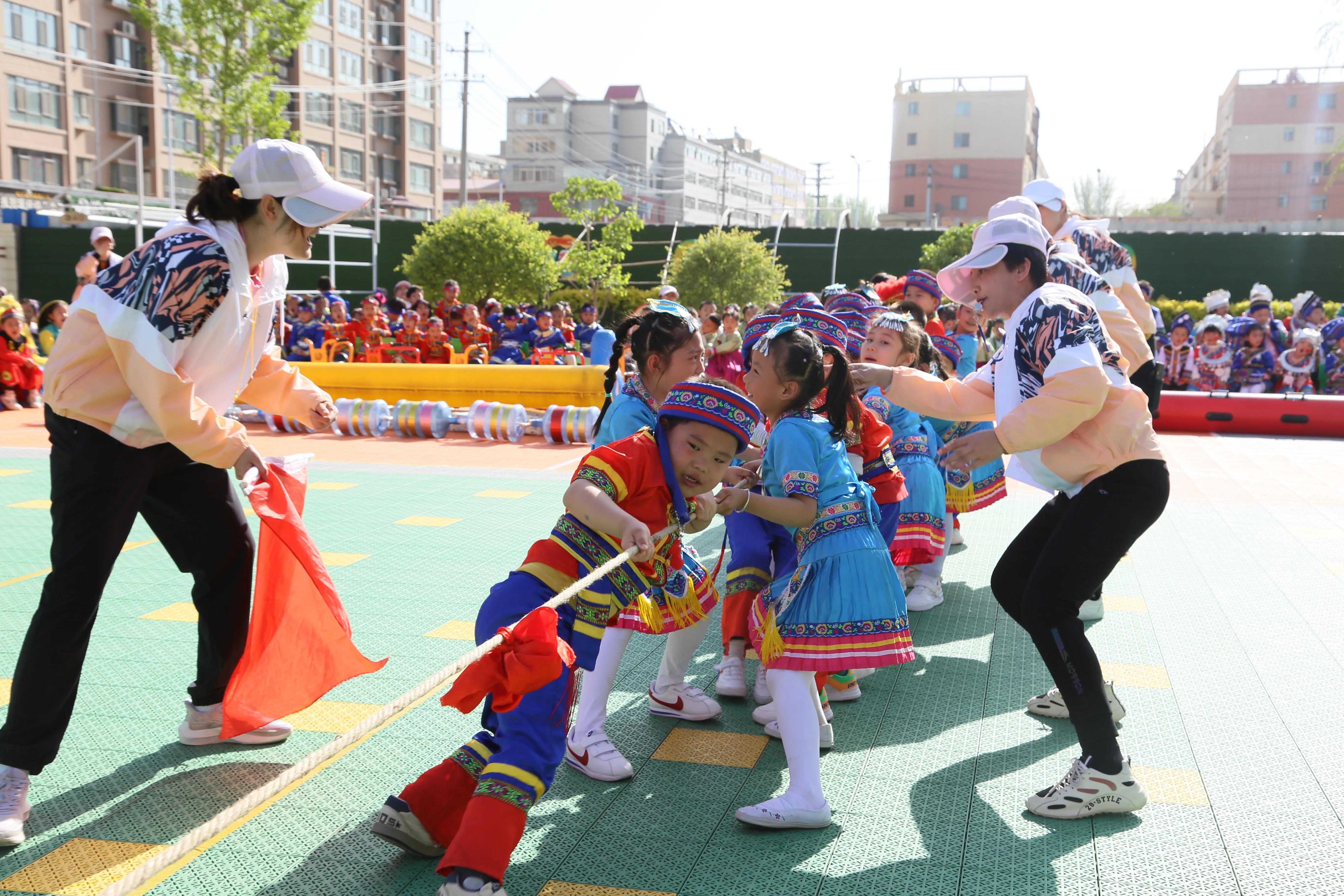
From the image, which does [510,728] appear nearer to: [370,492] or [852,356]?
[852,356]

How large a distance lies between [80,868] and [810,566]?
2061 millimetres

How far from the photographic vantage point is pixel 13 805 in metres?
2.66

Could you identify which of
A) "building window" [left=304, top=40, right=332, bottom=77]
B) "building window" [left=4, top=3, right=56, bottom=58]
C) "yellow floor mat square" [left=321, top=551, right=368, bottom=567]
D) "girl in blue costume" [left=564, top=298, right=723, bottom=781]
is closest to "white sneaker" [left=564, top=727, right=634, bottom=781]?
Result: "girl in blue costume" [left=564, top=298, right=723, bottom=781]

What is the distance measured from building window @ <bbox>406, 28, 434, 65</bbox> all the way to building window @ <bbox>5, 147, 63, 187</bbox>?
24.2 metres

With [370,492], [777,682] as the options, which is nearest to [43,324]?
[370,492]

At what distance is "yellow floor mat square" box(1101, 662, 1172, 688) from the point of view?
13.1ft

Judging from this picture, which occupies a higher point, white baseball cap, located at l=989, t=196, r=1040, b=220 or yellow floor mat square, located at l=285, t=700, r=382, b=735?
white baseball cap, located at l=989, t=196, r=1040, b=220

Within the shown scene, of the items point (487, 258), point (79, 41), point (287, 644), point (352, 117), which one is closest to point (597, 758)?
point (287, 644)

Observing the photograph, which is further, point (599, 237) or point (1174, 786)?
point (599, 237)

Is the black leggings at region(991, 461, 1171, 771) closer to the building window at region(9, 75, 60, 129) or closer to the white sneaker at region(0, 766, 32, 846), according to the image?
the white sneaker at region(0, 766, 32, 846)

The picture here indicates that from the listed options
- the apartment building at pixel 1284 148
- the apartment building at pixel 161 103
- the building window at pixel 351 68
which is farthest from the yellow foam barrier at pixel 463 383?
the apartment building at pixel 1284 148

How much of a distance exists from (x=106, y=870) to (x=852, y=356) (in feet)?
11.8

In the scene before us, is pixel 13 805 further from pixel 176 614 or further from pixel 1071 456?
pixel 1071 456

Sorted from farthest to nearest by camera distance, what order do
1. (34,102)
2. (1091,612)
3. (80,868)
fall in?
(34,102) → (1091,612) → (80,868)
